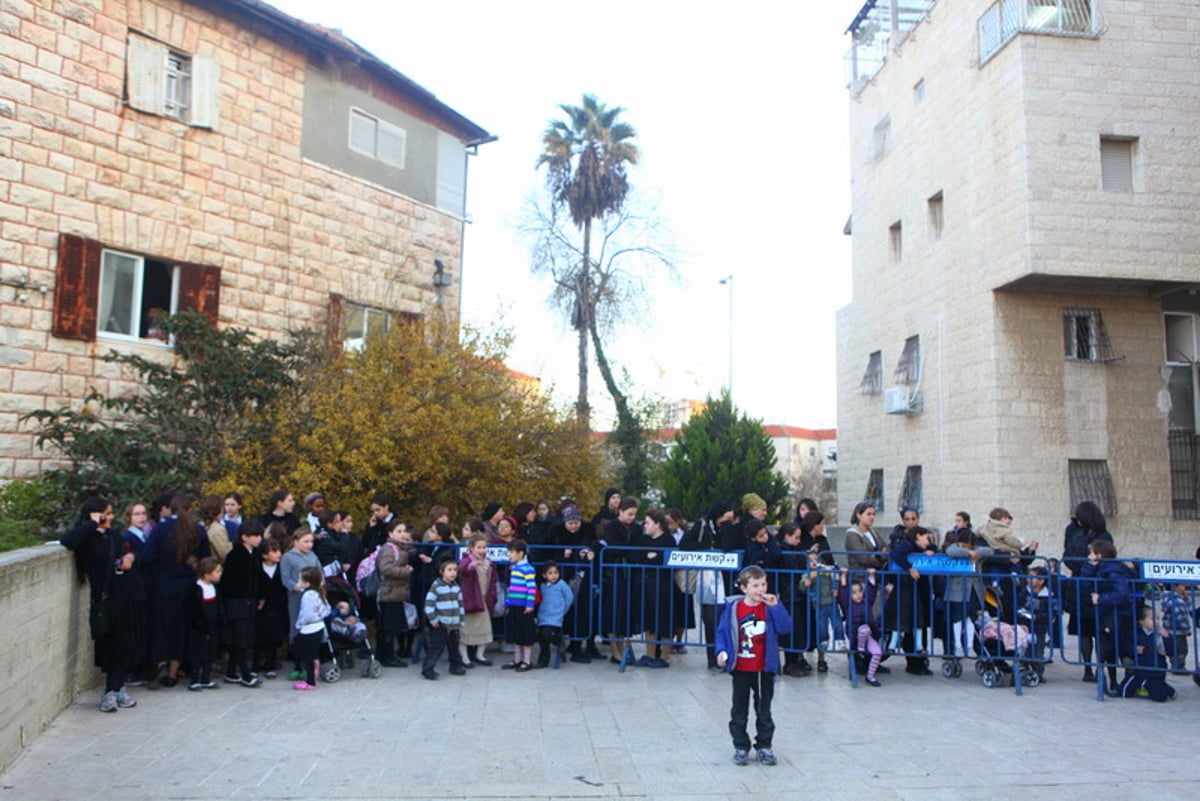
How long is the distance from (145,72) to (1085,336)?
1753cm

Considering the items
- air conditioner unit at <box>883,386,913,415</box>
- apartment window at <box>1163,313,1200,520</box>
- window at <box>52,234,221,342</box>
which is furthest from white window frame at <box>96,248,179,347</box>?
apartment window at <box>1163,313,1200,520</box>

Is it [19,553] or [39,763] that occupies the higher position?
[19,553]

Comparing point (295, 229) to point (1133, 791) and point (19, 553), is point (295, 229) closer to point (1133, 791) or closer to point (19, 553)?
point (19, 553)

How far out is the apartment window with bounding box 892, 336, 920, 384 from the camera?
22281mm

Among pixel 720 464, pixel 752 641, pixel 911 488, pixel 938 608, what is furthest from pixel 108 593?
pixel 911 488

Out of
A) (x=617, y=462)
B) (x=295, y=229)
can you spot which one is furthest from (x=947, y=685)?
(x=617, y=462)

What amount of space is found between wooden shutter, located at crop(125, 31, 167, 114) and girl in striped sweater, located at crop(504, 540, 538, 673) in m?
9.41

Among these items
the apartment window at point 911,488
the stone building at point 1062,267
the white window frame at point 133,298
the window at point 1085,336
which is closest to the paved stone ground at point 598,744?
the white window frame at point 133,298

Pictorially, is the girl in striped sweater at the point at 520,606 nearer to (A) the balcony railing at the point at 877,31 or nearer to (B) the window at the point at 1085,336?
(B) the window at the point at 1085,336

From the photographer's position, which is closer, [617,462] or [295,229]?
[295,229]

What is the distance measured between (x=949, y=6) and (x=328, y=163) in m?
13.5

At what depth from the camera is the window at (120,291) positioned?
13.5 m

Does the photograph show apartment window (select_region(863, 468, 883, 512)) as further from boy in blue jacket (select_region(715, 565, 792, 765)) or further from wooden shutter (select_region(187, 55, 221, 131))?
boy in blue jacket (select_region(715, 565, 792, 765))

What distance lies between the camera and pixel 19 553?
716 cm
